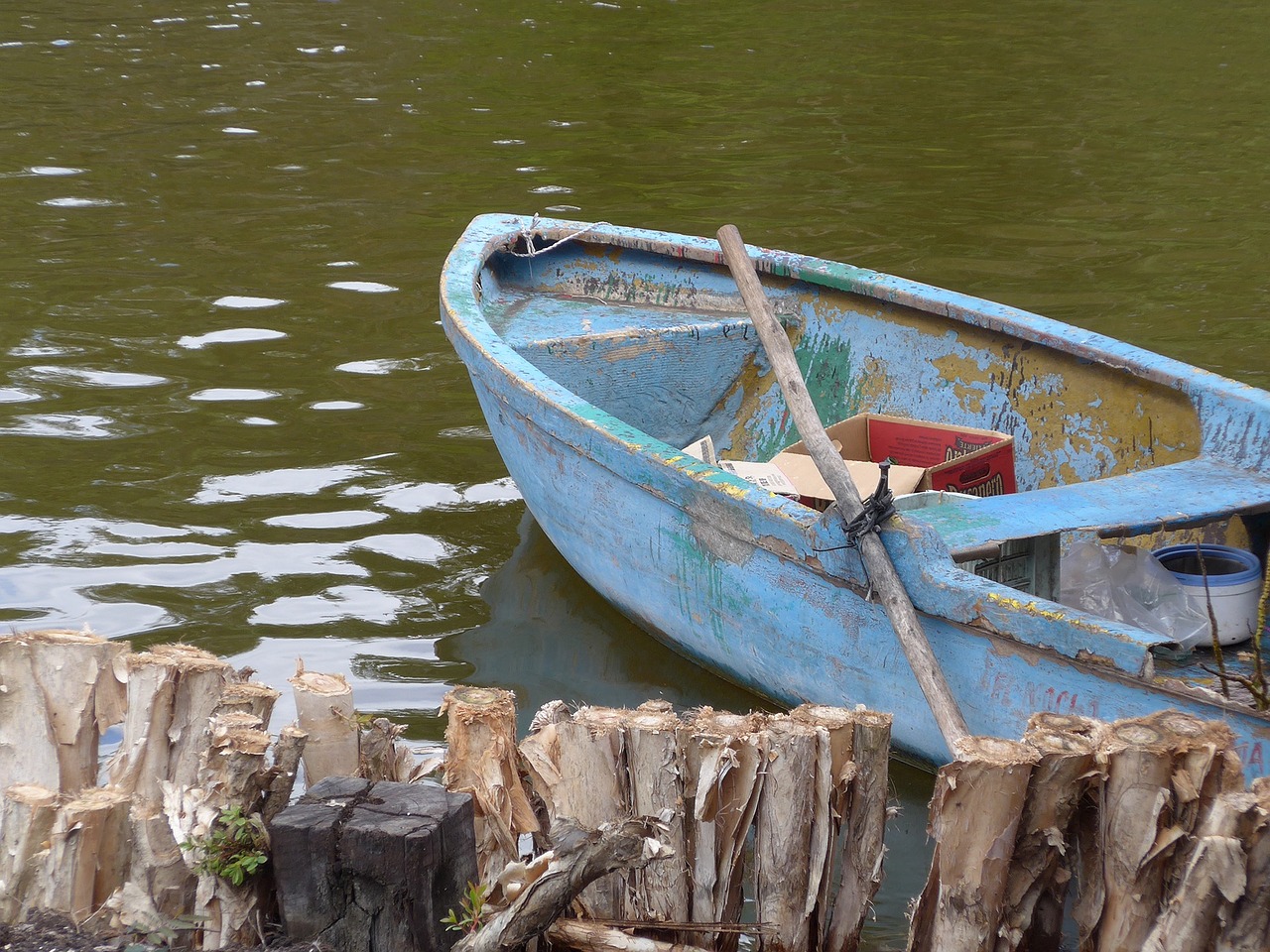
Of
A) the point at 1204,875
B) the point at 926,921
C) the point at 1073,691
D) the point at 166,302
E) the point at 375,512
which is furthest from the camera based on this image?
the point at 166,302

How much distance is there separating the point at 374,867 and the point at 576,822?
387mm

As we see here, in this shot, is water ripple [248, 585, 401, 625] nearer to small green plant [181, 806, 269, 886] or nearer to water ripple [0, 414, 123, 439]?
water ripple [0, 414, 123, 439]

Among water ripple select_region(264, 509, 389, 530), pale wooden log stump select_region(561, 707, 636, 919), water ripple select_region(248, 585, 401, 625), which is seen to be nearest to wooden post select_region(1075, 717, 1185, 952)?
pale wooden log stump select_region(561, 707, 636, 919)

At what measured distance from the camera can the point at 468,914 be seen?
2645 millimetres

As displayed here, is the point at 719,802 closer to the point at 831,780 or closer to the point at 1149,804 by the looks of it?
the point at 831,780

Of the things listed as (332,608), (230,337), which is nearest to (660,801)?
(332,608)

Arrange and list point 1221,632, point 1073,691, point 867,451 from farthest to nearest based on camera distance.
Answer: point 867,451 → point 1221,632 → point 1073,691

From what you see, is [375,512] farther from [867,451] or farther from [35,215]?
[35,215]

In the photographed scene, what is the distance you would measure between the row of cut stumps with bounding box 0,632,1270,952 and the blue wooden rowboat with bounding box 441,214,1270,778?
0.69m

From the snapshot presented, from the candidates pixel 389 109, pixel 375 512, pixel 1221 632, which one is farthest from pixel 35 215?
pixel 1221 632

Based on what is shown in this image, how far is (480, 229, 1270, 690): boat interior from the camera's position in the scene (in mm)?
3789

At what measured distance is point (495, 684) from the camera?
452cm

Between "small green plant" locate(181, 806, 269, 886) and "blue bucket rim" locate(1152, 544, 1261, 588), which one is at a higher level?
"blue bucket rim" locate(1152, 544, 1261, 588)

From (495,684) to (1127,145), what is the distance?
8781mm
